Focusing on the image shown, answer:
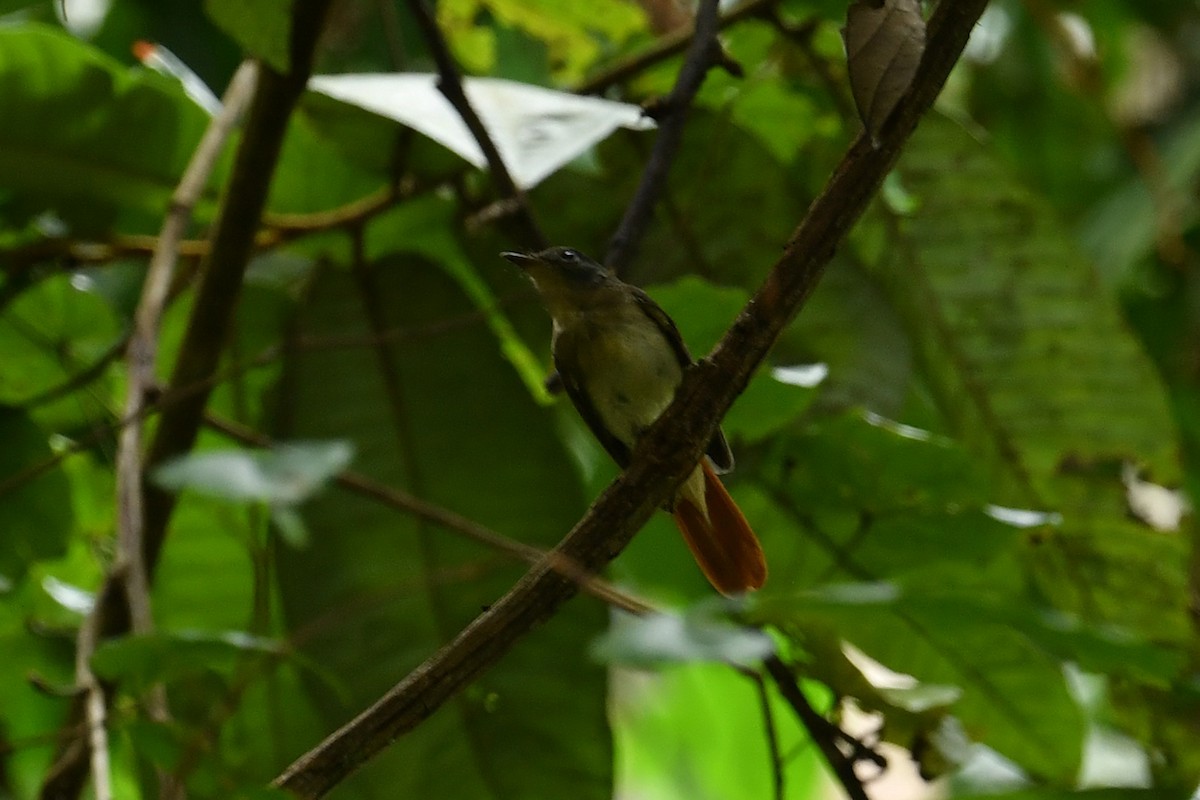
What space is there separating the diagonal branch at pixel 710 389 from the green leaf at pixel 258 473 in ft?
0.72

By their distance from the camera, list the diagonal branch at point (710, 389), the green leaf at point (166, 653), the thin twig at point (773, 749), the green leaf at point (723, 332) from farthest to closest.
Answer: the green leaf at point (723, 332), the thin twig at point (773, 749), the green leaf at point (166, 653), the diagonal branch at point (710, 389)

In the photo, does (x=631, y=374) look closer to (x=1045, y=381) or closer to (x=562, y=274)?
(x=562, y=274)

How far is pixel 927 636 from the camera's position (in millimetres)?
1624

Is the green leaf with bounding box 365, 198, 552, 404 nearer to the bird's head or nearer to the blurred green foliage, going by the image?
the blurred green foliage

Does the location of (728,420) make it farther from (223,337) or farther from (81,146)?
(81,146)

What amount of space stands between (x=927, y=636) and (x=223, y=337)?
38.9 inches

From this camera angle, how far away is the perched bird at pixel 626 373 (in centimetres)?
174

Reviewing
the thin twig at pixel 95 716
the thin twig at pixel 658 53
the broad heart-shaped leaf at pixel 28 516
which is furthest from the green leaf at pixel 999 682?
the broad heart-shaped leaf at pixel 28 516

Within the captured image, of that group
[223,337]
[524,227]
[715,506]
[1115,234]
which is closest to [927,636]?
[715,506]

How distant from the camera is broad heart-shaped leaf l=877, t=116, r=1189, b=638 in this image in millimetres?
2014

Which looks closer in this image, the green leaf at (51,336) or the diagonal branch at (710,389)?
the diagonal branch at (710,389)

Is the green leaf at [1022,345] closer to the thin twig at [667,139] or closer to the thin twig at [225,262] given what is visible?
the thin twig at [667,139]

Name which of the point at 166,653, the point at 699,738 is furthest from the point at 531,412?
the point at 699,738

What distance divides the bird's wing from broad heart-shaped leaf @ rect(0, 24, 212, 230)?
727 mm
